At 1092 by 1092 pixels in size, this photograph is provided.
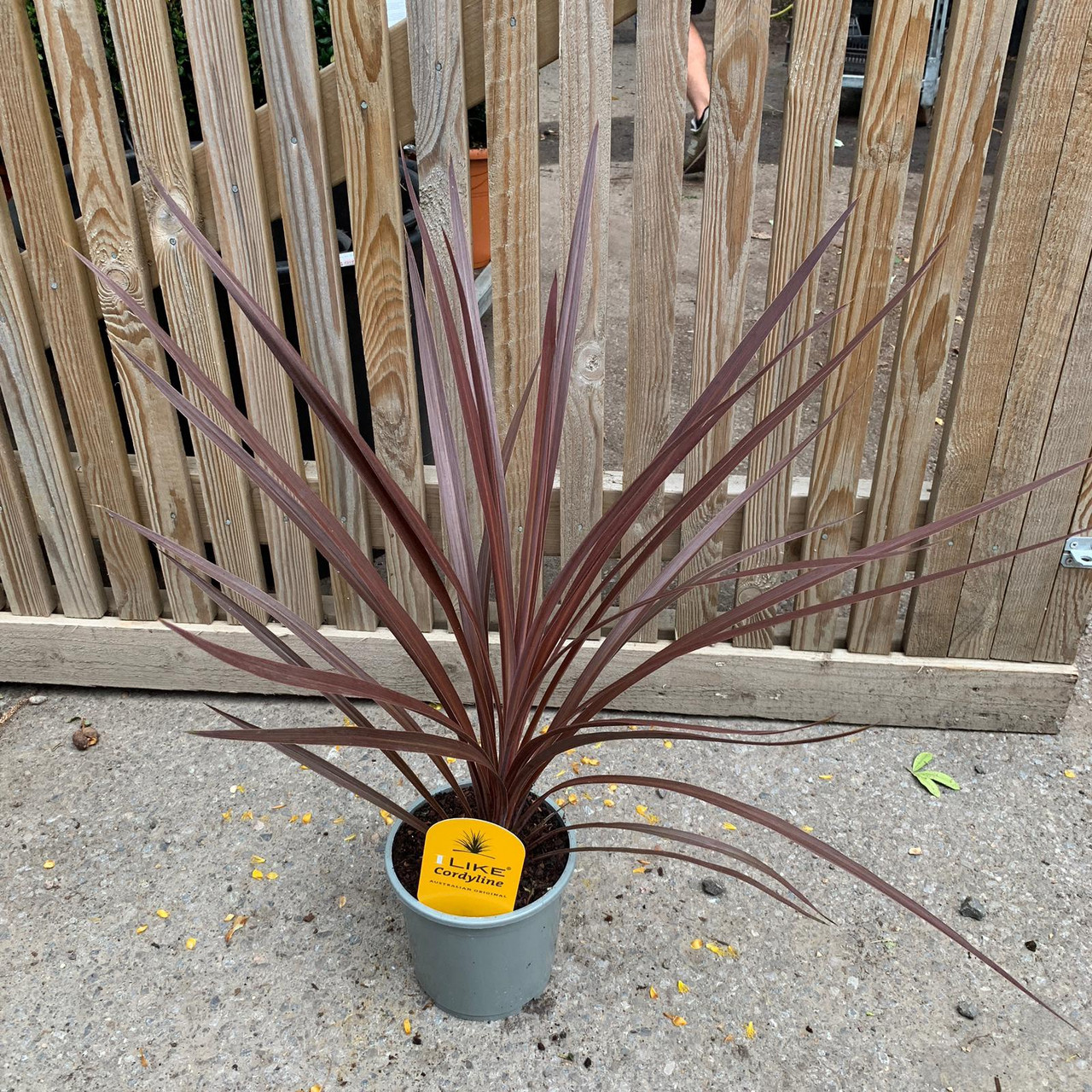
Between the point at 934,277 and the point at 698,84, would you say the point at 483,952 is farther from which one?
the point at 698,84

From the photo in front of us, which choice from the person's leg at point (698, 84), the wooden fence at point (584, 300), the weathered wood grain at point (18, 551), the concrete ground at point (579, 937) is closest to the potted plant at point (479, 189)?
the wooden fence at point (584, 300)

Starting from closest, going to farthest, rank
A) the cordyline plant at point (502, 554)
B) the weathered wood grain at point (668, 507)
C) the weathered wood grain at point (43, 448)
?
the cordyline plant at point (502, 554)
the weathered wood grain at point (43, 448)
the weathered wood grain at point (668, 507)

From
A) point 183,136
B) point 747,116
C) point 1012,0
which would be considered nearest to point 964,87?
point 1012,0

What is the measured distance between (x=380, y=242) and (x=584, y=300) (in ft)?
1.15

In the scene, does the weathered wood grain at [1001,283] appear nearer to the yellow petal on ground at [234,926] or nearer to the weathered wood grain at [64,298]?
the yellow petal on ground at [234,926]

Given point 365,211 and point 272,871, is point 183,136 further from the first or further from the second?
point 272,871

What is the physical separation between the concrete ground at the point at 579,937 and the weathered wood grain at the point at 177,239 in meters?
0.45

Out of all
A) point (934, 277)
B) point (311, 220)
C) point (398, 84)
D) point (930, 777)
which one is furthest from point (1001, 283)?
point (311, 220)

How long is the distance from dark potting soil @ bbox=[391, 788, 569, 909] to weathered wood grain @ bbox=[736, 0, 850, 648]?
28.4 inches

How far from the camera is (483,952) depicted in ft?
4.52

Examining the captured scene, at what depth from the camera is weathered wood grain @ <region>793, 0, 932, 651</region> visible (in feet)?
4.81

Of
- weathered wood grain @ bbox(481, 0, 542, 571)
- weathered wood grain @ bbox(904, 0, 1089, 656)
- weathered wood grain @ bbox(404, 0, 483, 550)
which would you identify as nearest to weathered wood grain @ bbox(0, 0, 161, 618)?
weathered wood grain @ bbox(404, 0, 483, 550)

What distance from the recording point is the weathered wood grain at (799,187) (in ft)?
4.80

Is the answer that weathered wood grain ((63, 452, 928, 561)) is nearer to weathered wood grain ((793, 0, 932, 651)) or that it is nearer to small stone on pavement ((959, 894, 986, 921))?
weathered wood grain ((793, 0, 932, 651))
